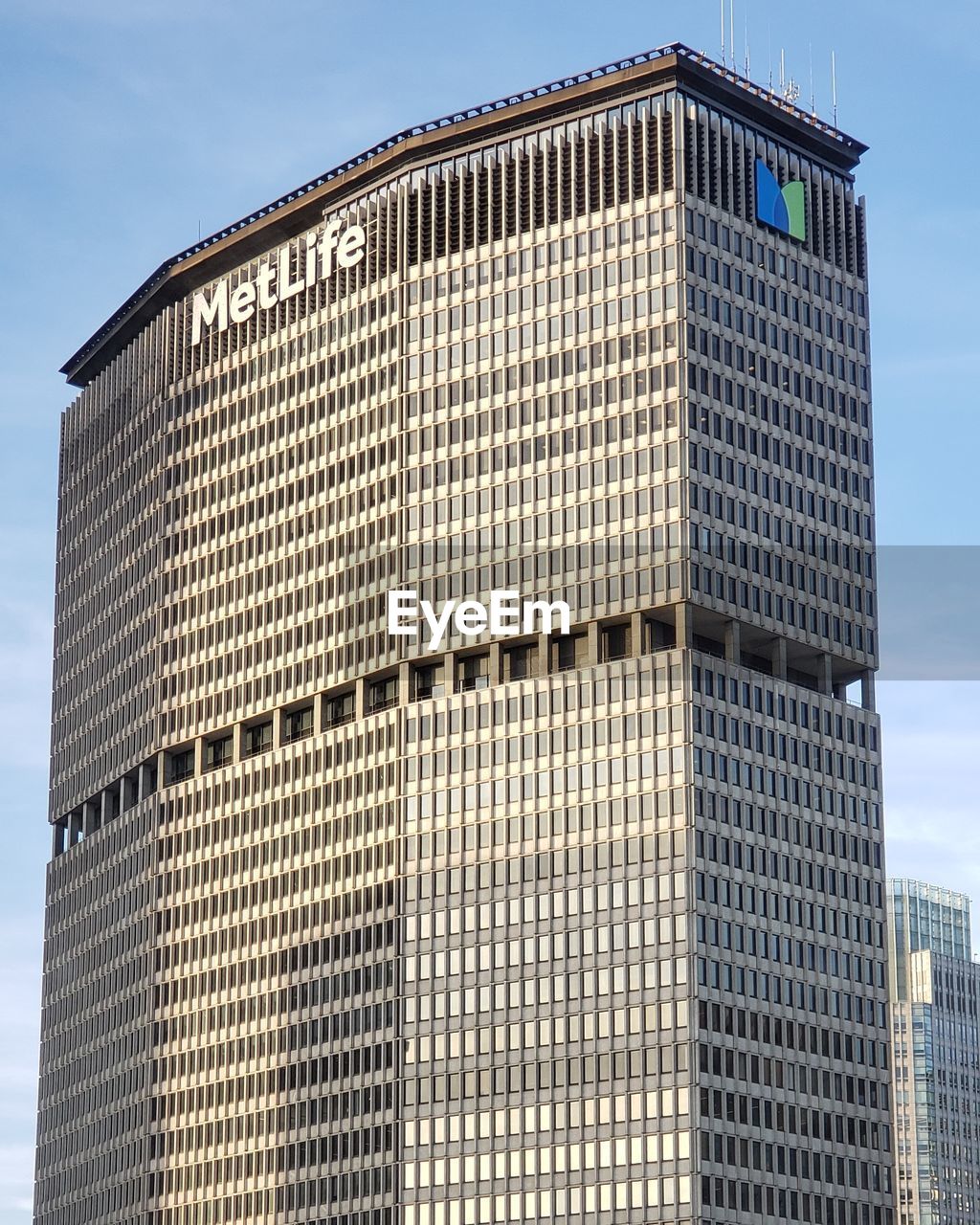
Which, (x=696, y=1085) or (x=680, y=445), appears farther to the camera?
(x=680, y=445)

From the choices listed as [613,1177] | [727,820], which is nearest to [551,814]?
[727,820]

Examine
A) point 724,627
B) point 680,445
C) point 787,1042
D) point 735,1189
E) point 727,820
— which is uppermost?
point 680,445

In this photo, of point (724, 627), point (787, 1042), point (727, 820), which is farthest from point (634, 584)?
point (787, 1042)

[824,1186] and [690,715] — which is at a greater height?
[690,715]

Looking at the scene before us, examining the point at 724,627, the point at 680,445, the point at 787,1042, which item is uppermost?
the point at 680,445

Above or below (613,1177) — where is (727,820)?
above

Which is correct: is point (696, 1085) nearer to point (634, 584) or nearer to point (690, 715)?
point (690, 715)

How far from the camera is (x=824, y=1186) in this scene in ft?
626

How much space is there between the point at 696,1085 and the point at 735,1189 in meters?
8.14

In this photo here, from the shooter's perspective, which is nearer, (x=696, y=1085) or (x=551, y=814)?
(x=696, y=1085)

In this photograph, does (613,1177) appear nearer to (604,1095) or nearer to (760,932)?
(604,1095)

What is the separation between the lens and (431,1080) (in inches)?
7776

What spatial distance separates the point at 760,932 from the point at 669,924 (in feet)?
28.0

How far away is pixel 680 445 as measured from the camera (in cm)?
19788
